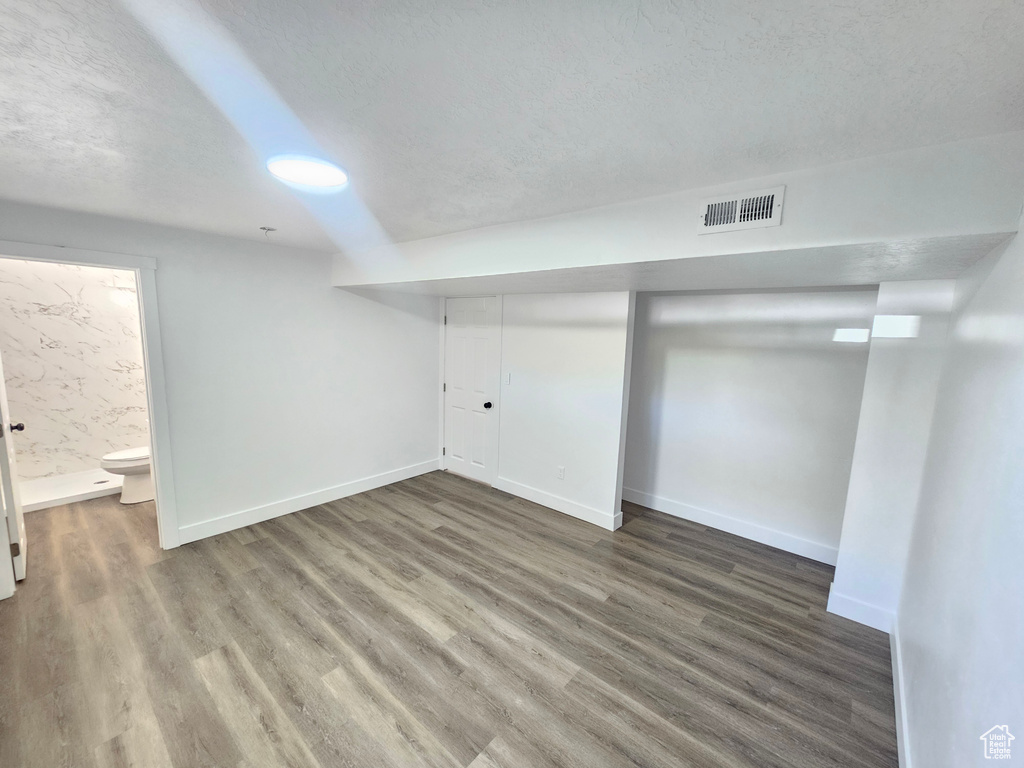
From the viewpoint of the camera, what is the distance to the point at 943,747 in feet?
3.85

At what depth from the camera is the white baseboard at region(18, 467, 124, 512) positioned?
11.6 ft

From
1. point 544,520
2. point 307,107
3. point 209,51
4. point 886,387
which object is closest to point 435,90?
point 307,107

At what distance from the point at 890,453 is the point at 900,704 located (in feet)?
3.98

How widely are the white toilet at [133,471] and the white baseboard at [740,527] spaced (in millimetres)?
4545

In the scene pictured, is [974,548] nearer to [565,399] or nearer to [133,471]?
[565,399]

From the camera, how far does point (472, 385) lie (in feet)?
14.5

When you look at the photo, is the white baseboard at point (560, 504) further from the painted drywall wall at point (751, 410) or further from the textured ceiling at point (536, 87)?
the textured ceiling at point (536, 87)

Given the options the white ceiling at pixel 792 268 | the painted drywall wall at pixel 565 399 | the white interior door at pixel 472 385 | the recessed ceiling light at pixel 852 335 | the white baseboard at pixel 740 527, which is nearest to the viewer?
the white ceiling at pixel 792 268

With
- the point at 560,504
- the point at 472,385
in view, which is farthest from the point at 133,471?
the point at 560,504

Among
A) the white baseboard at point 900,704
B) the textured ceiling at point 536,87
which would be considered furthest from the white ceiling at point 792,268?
the white baseboard at point 900,704

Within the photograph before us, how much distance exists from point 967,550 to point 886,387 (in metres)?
1.33

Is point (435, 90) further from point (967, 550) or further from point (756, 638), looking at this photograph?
point (756, 638)

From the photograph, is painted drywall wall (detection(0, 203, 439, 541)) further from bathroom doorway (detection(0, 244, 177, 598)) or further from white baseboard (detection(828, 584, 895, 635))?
white baseboard (detection(828, 584, 895, 635))

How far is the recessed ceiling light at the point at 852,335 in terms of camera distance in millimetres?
2766
